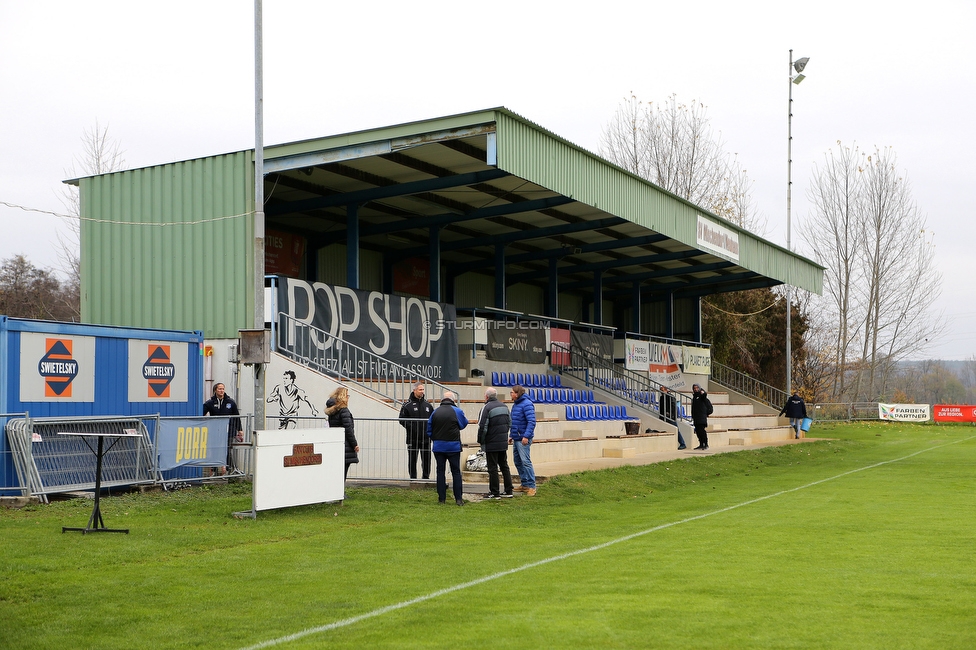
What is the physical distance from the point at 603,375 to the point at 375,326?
36.6ft

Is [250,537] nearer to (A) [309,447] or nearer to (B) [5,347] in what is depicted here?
(A) [309,447]

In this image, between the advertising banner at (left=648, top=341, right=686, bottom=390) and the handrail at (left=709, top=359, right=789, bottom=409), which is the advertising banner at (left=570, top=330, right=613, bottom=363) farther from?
the handrail at (left=709, top=359, right=789, bottom=409)

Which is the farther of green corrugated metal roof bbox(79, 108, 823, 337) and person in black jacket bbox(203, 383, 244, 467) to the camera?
green corrugated metal roof bbox(79, 108, 823, 337)

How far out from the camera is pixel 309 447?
49.4 feet

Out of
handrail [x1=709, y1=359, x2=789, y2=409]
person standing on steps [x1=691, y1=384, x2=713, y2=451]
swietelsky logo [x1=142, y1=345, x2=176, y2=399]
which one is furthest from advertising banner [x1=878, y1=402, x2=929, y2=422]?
swietelsky logo [x1=142, y1=345, x2=176, y2=399]

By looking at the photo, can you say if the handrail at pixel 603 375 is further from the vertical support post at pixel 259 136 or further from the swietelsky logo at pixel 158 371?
the vertical support post at pixel 259 136

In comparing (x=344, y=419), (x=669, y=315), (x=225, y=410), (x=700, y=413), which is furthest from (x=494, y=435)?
(x=669, y=315)

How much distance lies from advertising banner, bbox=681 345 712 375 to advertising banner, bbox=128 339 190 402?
26.6 m

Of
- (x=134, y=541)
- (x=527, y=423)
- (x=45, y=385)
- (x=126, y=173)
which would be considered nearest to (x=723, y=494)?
(x=527, y=423)

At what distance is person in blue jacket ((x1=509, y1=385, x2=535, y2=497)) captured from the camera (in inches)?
668

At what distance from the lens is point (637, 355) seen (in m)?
38.4

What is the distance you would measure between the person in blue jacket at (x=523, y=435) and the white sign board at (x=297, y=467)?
124 inches

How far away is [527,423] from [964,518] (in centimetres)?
691

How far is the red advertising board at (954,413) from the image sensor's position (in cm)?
5243
